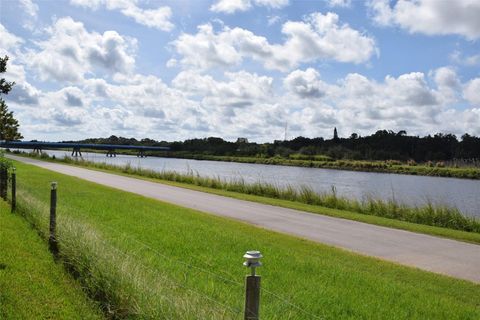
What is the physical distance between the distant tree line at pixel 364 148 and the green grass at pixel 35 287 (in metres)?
95.1

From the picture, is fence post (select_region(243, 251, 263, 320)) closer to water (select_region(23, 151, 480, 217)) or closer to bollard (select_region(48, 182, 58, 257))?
bollard (select_region(48, 182, 58, 257))

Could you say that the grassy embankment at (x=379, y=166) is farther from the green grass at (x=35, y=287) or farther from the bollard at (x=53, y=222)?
the green grass at (x=35, y=287)

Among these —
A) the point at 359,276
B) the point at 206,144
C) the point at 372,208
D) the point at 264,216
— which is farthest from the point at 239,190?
the point at 206,144

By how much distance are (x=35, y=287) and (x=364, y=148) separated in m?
120

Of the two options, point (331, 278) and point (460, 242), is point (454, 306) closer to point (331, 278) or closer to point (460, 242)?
point (331, 278)

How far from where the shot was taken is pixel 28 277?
7105 mm

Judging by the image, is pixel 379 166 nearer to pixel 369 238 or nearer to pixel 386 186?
pixel 386 186

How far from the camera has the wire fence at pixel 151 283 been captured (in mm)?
5074

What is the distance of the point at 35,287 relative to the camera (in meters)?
6.70

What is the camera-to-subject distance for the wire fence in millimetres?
5074

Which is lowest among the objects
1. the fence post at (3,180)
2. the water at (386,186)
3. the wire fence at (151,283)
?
the water at (386,186)

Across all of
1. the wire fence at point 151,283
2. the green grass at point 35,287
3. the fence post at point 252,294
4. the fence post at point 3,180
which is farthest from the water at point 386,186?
the fence post at point 252,294

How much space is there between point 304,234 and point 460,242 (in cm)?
423

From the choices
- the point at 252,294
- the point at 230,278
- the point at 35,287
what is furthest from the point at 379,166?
the point at 252,294
